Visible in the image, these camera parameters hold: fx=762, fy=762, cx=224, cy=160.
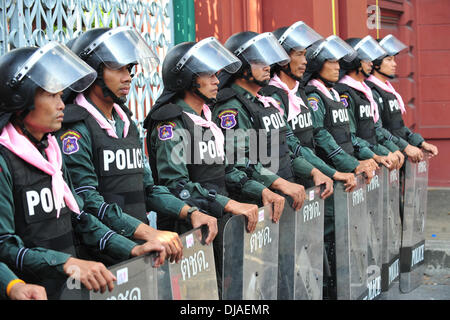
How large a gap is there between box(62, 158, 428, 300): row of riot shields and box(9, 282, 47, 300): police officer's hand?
Answer: 0.26ft

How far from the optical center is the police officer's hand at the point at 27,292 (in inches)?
101

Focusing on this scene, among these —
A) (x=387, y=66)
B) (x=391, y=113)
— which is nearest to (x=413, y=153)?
(x=391, y=113)

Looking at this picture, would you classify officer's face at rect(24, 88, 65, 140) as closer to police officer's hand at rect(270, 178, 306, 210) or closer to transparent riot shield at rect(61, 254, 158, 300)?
transparent riot shield at rect(61, 254, 158, 300)

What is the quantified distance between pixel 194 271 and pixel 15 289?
2.86 ft

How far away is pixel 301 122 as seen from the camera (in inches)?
213

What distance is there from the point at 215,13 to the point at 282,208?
3.79 metres

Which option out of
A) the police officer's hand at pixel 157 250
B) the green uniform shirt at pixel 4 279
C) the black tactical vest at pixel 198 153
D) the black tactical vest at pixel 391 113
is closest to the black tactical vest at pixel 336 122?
the black tactical vest at pixel 391 113

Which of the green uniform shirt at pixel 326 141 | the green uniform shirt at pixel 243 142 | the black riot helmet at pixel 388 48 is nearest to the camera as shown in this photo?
the green uniform shirt at pixel 243 142

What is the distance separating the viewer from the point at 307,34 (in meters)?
5.66

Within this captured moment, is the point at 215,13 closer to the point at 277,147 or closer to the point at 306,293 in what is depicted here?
the point at 277,147

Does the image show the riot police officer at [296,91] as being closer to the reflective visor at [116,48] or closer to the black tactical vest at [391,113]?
the black tactical vest at [391,113]

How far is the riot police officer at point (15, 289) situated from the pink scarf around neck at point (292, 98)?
2.99 meters
